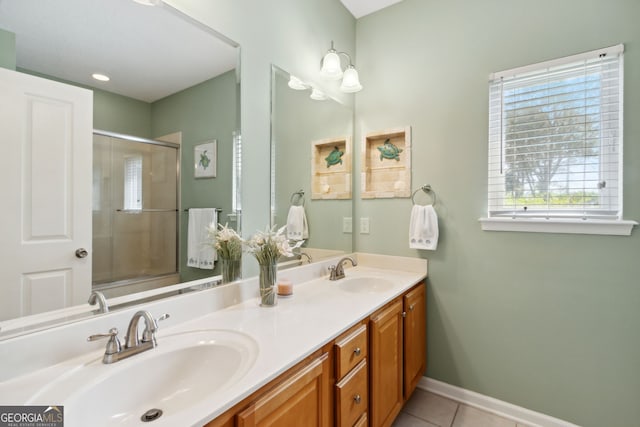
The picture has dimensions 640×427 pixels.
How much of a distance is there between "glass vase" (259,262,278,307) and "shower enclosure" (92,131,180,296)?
34cm

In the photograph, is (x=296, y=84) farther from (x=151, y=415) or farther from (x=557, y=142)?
(x=151, y=415)

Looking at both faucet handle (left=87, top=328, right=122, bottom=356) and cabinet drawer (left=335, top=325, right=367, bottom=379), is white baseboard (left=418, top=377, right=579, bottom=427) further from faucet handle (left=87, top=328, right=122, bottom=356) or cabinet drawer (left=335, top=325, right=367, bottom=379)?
faucet handle (left=87, top=328, right=122, bottom=356)

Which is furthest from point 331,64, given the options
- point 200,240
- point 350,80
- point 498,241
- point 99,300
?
point 99,300

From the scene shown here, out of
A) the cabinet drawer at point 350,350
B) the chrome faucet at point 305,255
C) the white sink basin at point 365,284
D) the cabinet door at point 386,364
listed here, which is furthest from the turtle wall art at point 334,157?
the cabinet drawer at point 350,350

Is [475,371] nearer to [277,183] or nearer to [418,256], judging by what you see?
[418,256]

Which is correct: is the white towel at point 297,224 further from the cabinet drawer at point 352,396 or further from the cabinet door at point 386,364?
the cabinet drawer at point 352,396

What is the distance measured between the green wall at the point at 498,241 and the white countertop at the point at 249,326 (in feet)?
1.45

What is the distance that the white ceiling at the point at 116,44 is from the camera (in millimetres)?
810

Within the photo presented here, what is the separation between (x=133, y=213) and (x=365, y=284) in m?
1.38

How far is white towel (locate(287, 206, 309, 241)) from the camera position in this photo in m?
1.71

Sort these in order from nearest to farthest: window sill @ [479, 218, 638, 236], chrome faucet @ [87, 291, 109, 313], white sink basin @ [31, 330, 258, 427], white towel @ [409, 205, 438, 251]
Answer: white sink basin @ [31, 330, 258, 427] → chrome faucet @ [87, 291, 109, 313] → window sill @ [479, 218, 638, 236] → white towel @ [409, 205, 438, 251]

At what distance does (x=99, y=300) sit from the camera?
924 mm

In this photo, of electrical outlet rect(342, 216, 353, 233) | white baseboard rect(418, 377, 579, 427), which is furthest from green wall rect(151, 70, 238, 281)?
white baseboard rect(418, 377, 579, 427)

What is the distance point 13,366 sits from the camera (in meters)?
0.74
